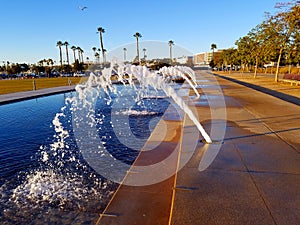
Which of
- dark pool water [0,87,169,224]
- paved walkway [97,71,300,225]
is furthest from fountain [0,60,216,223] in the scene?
paved walkway [97,71,300,225]

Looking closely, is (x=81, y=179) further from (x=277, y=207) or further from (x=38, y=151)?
(x=277, y=207)

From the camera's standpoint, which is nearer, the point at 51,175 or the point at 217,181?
the point at 217,181

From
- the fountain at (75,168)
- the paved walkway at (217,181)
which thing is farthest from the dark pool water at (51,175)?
the paved walkway at (217,181)

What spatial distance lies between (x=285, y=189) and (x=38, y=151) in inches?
235

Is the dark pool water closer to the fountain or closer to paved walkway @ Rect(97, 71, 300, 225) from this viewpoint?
the fountain

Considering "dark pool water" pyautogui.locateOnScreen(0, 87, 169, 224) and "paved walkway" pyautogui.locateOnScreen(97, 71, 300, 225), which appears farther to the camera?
"dark pool water" pyautogui.locateOnScreen(0, 87, 169, 224)

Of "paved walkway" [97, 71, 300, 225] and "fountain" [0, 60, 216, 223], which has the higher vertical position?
"paved walkway" [97, 71, 300, 225]

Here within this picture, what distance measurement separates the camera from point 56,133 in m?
8.42

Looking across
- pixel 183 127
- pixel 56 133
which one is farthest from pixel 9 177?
pixel 183 127

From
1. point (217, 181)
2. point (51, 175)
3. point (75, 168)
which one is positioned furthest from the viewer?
point (75, 168)

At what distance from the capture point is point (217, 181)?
3918 mm

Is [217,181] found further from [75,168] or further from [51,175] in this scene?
[51,175]

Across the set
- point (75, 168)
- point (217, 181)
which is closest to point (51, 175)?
point (75, 168)

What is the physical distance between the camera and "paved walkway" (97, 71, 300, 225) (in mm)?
3100
